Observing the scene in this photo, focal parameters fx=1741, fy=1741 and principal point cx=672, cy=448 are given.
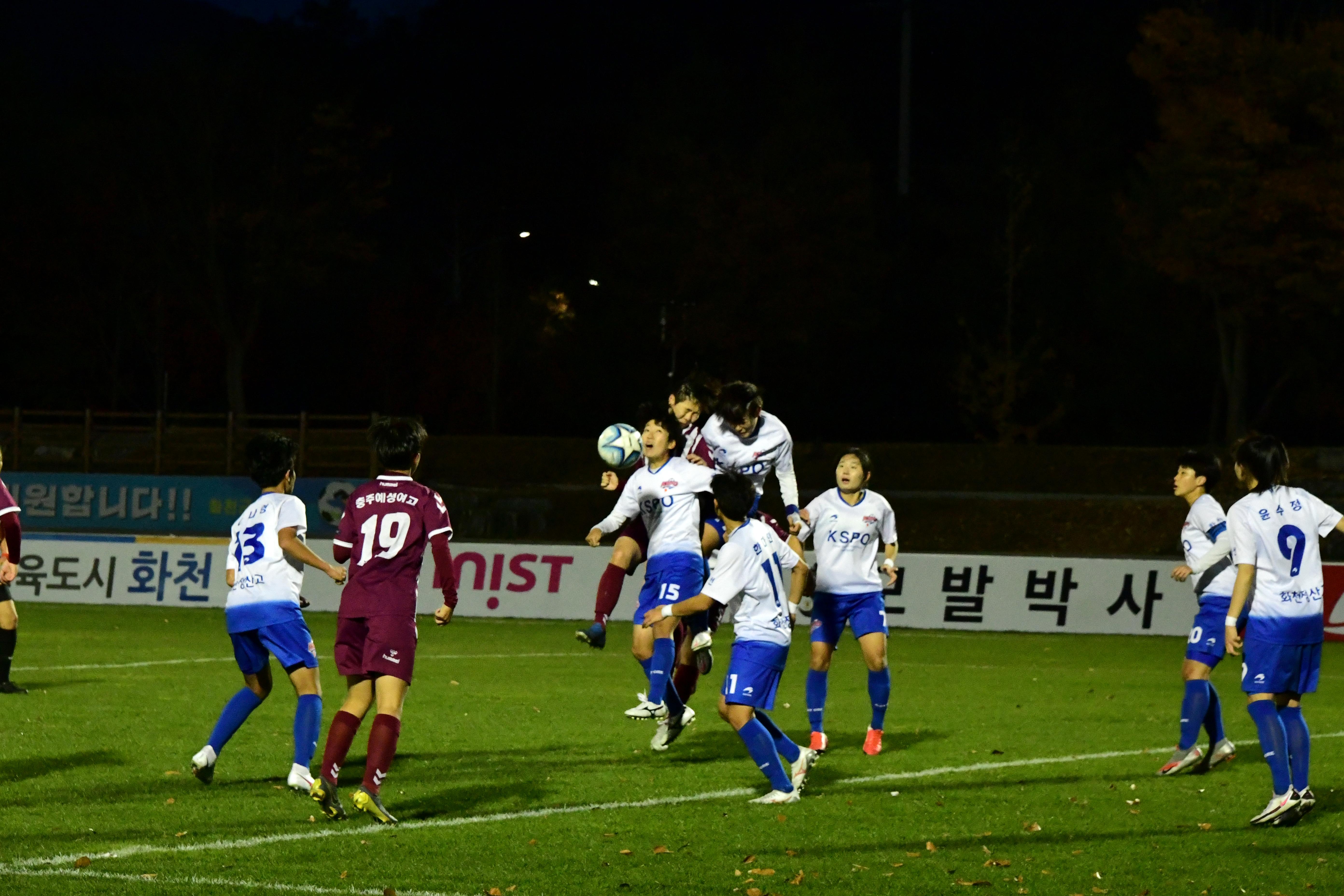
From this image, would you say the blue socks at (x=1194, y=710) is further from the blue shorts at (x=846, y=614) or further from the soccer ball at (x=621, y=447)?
the soccer ball at (x=621, y=447)

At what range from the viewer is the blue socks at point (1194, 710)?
10.4 metres

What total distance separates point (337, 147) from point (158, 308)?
7.94m

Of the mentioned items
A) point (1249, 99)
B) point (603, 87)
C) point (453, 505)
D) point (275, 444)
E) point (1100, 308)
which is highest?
point (603, 87)

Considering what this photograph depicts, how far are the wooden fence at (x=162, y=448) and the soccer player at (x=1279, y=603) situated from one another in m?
34.2

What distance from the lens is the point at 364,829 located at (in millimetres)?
8055

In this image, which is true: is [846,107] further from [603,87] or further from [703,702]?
[703,702]

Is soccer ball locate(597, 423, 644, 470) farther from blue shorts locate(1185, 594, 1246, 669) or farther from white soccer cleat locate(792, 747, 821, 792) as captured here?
blue shorts locate(1185, 594, 1246, 669)

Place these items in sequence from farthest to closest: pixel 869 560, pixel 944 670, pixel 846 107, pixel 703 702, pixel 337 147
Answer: pixel 846 107
pixel 337 147
pixel 944 670
pixel 703 702
pixel 869 560

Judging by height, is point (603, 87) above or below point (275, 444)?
above

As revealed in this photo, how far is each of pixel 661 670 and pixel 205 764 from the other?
3.17m

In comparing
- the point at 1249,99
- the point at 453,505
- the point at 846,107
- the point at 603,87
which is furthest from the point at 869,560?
the point at 603,87

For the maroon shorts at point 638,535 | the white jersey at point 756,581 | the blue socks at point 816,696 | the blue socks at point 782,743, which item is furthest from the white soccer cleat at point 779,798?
the maroon shorts at point 638,535

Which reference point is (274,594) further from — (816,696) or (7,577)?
(816,696)

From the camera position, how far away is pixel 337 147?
56.7 metres
